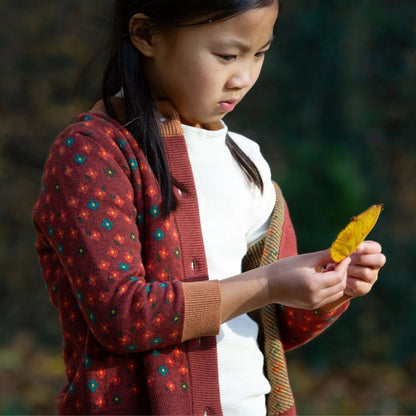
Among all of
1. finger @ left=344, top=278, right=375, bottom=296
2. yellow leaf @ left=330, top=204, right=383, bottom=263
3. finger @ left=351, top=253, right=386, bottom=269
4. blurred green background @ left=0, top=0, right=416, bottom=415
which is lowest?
blurred green background @ left=0, top=0, right=416, bottom=415

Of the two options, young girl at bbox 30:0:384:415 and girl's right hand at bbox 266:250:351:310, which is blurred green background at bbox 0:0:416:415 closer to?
young girl at bbox 30:0:384:415

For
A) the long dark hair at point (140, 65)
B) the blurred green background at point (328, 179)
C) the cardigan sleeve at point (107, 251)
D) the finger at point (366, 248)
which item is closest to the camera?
the cardigan sleeve at point (107, 251)

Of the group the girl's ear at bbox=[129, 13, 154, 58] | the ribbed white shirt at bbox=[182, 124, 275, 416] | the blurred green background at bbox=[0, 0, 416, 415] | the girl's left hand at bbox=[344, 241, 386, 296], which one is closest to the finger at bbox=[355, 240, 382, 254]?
the girl's left hand at bbox=[344, 241, 386, 296]

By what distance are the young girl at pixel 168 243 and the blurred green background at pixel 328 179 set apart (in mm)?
1923

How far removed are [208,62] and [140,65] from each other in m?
0.18

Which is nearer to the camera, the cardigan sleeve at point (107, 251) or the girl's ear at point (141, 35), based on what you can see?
the cardigan sleeve at point (107, 251)

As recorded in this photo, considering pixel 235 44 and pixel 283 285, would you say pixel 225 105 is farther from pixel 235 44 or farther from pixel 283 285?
pixel 283 285

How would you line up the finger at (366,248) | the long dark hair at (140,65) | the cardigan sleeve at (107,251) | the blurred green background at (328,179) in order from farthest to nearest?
the blurred green background at (328,179) < the finger at (366,248) < the long dark hair at (140,65) < the cardigan sleeve at (107,251)

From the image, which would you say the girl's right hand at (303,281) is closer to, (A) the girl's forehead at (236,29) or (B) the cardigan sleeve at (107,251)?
(B) the cardigan sleeve at (107,251)

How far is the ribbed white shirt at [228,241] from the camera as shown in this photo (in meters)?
1.54

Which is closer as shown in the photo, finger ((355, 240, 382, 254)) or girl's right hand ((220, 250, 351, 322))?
girl's right hand ((220, 250, 351, 322))

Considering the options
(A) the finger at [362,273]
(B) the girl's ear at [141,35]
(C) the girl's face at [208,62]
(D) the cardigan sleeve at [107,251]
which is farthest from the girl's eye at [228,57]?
(A) the finger at [362,273]

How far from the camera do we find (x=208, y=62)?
1479 millimetres

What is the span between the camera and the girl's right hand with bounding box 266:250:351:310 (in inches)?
56.0
